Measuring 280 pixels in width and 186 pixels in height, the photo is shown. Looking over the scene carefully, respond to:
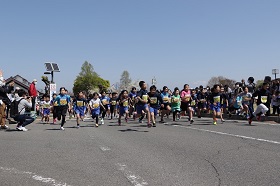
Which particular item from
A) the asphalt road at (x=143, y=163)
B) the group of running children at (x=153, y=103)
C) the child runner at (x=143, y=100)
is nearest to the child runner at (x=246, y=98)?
the group of running children at (x=153, y=103)

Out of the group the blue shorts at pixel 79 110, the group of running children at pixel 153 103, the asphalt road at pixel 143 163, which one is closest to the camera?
the asphalt road at pixel 143 163

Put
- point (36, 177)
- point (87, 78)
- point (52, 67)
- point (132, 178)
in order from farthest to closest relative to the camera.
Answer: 1. point (87, 78)
2. point (52, 67)
3. point (36, 177)
4. point (132, 178)

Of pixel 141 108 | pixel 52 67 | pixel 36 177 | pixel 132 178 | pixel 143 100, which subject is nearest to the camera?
pixel 132 178

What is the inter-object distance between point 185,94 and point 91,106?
15.1ft

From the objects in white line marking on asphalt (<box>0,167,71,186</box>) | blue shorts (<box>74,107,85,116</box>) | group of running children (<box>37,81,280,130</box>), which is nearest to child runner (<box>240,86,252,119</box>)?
group of running children (<box>37,81,280,130</box>)

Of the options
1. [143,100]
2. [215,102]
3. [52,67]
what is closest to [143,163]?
[143,100]

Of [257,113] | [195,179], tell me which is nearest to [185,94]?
[257,113]

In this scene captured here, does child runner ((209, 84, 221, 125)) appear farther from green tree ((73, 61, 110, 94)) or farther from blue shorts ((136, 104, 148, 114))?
green tree ((73, 61, 110, 94))

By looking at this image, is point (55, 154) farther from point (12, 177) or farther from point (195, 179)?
point (195, 179)

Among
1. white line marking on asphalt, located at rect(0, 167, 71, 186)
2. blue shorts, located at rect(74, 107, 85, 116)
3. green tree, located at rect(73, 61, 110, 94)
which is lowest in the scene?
white line marking on asphalt, located at rect(0, 167, 71, 186)

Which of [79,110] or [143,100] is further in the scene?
[79,110]

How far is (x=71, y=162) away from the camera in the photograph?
19.7ft

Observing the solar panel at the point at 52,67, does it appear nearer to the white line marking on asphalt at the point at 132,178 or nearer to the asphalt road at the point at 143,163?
the asphalt road at the point at 143,163

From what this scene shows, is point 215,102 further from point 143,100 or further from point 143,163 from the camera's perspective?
point 143,163
